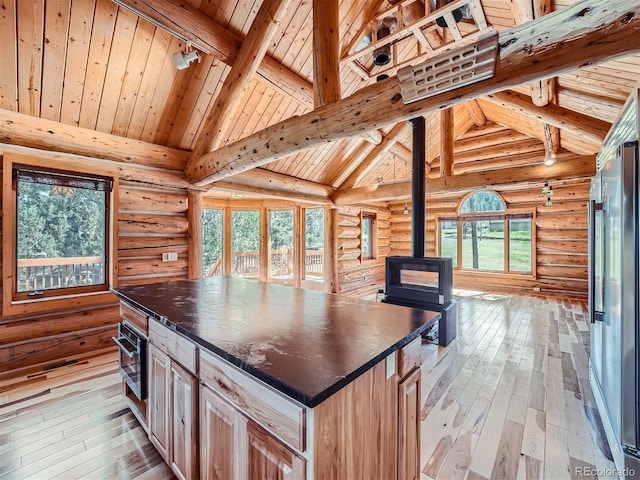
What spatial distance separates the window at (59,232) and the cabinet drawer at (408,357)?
3.72 metres

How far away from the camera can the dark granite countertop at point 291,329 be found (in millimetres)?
946

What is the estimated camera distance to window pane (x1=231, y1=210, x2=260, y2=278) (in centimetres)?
690

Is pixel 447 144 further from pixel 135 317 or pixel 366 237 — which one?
pixel 135 317

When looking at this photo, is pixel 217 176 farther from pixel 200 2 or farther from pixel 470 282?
pixel 470 282

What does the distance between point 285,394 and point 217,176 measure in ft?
10.6

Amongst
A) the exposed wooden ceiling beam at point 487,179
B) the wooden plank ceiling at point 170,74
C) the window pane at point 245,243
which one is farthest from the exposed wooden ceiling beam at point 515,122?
the window pane at point 245,243

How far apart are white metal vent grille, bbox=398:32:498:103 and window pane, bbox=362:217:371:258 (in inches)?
251

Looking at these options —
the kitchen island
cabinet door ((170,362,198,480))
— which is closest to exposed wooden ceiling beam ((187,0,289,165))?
the kitchen island

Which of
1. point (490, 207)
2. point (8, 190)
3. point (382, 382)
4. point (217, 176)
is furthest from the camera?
point (490, 207)

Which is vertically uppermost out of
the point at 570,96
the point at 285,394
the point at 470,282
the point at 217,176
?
the point at 570,96

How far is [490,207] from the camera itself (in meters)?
7.34

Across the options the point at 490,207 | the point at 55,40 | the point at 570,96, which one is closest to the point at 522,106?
the point at 570,96

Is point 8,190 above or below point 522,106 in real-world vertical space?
below

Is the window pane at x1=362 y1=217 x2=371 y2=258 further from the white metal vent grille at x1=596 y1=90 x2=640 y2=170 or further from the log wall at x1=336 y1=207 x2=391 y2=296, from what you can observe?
the white metal vent grille at x1=596 y1=90 x2=640 y2=170
